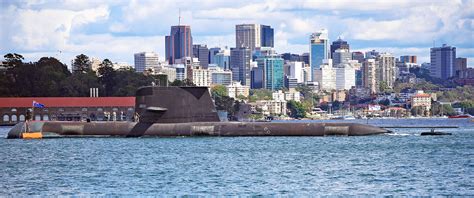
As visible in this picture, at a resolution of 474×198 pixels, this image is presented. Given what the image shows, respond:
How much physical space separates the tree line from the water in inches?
2997

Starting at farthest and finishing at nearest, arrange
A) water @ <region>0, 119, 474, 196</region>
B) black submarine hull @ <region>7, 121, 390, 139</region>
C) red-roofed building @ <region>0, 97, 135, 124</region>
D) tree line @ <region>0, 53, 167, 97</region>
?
tree line @ <region>0, 53, 167, 97</region>, red-roofed building @ <region>0, 97, 135, 124</region>, black submarine hull @ <region>7, 121, 390, 139</region>, water @ <region>0, 119, 474, 196</region>

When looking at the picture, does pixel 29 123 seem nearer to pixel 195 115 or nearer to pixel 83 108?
pixel 195 115

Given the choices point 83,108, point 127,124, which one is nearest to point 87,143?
point 127,124

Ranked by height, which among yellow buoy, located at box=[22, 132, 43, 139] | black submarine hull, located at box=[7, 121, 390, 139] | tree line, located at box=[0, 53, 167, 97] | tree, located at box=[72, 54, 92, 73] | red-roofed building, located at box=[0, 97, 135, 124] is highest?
tree, located at box=[72, 54, 92, 73]

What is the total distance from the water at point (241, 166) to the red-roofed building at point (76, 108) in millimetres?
58982

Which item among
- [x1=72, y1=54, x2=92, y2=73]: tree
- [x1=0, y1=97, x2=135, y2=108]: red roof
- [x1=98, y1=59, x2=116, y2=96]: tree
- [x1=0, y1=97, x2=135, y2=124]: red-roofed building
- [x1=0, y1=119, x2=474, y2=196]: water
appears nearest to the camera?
[x1=0, y1=119, x2=474, y2=196]: water

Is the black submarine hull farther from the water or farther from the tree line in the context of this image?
the tree line

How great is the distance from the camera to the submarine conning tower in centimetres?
5756

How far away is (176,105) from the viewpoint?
5797 centimetres

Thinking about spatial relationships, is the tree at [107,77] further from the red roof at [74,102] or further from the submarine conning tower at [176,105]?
the submarine conning tower at [176,105]

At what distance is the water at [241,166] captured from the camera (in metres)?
34.4

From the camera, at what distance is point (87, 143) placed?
57625 millimetres

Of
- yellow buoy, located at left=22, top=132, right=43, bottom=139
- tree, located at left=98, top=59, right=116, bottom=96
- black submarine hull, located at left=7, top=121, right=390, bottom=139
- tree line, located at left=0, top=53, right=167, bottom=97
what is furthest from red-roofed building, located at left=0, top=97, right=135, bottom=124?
black submarine hull, located at left=7, top=121, right=390, bottom=139

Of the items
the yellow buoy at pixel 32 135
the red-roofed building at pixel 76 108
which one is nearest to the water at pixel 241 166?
the yellow buoy at pixel 32 135
